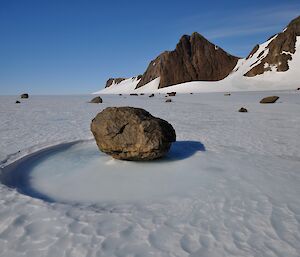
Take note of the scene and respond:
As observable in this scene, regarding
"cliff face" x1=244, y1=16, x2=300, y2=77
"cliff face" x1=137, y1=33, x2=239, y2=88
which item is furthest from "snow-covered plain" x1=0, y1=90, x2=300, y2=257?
"cliff face" x1=137, y1=33, x2=239, y2=88

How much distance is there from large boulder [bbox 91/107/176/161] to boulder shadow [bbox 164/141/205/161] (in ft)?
1.37

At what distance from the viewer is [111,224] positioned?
4215 mm

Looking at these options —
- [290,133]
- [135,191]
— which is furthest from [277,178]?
[290,133]

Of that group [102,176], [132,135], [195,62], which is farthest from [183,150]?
[195,62]

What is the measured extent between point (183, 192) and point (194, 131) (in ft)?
20.1

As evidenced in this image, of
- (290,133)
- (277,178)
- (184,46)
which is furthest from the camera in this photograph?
(184,46)

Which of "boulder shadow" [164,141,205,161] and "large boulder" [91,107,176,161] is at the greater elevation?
"large boulder" [91,107,176,161]

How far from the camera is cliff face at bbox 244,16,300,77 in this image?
80438 millimetres

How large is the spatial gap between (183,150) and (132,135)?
6.24 ft

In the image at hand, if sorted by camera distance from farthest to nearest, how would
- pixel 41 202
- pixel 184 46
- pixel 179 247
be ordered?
pixel 184 46 → pixel 41 202 → pixel 179 247

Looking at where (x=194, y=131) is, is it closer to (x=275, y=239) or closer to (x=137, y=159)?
(x=137, y=159)

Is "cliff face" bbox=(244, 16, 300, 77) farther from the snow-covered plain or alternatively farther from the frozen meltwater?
the frozen meltwater

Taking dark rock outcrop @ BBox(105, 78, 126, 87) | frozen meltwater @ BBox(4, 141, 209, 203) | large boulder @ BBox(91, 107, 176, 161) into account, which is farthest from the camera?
dark rock outcrop @ BBox(105, 78, 126, 87)

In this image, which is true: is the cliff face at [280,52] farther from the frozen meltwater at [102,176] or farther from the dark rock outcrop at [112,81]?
the dark rock outcrop at [112,81]
